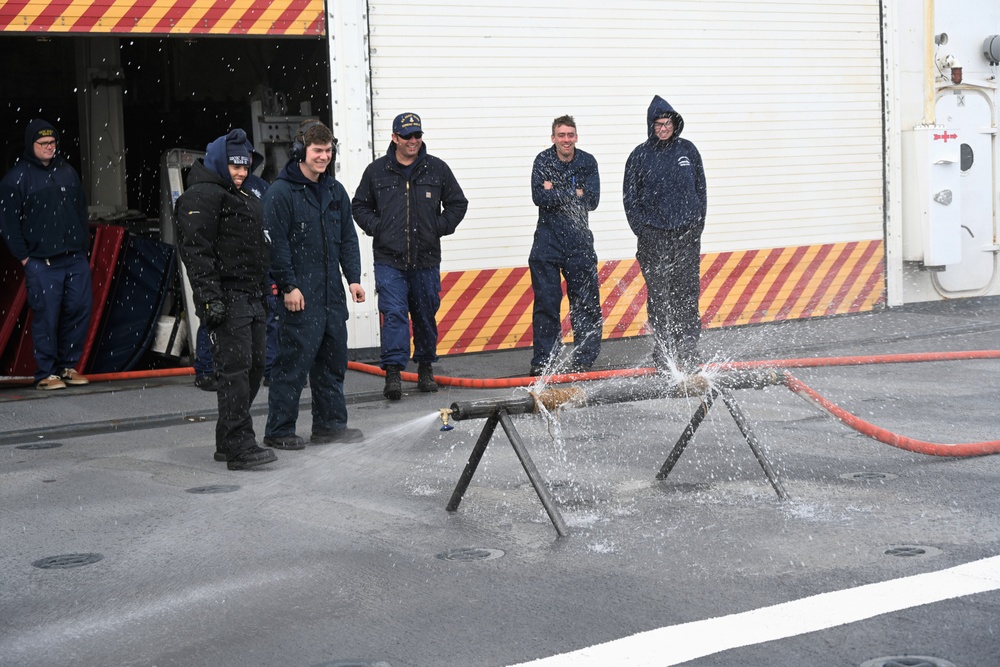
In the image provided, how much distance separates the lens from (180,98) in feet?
55.0

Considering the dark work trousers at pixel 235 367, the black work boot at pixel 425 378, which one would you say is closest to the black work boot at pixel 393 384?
the black work boot at pixel 425 378

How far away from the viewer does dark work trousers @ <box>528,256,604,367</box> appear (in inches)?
Answer: 439

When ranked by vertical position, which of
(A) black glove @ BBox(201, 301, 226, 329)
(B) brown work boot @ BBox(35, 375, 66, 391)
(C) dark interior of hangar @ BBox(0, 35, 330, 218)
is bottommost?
(B) brown work boot @ BBox(35, 375, 66, 391)

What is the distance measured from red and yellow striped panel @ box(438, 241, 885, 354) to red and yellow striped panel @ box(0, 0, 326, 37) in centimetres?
269

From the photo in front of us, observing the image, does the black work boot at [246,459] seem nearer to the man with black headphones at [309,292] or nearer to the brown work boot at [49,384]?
the man with black headphones at [309,292]

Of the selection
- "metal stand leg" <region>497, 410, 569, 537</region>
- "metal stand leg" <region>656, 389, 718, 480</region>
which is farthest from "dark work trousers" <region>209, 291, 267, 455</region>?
"metal stand leg" <region>656, 389, 718, 480</region>

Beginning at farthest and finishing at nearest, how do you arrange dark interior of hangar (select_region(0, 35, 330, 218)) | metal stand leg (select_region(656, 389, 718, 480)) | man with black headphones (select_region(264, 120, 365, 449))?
dark interior of hangar (select_region(0, 35, 330, 218))
man with black headphones (select_region(264, 120, 365, 449))
metal stand leg (select_region(656, 389, 718, 480))

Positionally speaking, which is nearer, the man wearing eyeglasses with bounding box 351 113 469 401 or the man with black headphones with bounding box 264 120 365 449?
the man with black headphones with bounding box 264 120 365 449

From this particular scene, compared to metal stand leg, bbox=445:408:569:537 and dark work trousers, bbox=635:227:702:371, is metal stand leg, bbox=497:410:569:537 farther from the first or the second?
dark work trousers, bbox=635:227:702:371

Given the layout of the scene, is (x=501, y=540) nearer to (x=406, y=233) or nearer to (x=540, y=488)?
(x=540, y=488)

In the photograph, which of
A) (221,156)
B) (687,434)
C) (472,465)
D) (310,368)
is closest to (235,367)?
(310,368)

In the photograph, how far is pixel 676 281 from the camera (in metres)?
11.1

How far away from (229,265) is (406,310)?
2.80m

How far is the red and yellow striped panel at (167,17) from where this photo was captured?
10445 mm
